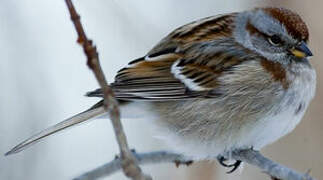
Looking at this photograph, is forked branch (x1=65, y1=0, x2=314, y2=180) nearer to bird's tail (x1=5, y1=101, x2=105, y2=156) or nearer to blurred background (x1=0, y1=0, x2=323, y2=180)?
bird's tail (x1=5, y1=101, x2=105, y2=156)

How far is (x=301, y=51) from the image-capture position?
3.09m

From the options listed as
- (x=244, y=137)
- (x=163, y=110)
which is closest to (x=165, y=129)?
(x=163, y=110)

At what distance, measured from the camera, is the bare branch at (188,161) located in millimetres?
2334

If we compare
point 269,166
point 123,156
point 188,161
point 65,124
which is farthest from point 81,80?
point 123,156

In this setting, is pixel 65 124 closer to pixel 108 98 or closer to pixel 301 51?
pixel 301 51

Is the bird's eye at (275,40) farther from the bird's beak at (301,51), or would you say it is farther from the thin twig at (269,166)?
the thin twig at (269,166)

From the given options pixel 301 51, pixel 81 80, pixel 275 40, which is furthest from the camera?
pixel 81 80

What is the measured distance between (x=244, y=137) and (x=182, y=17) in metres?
2.32

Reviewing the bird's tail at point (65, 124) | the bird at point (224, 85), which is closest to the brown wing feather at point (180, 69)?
the bird at point (224, 85)

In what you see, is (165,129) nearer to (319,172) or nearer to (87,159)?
(319,172)

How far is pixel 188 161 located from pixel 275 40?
69 cm

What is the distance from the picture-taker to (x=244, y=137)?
304 cm

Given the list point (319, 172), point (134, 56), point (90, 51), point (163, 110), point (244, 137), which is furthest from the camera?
point (134, 56)

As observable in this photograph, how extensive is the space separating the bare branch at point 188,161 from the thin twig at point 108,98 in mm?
512
